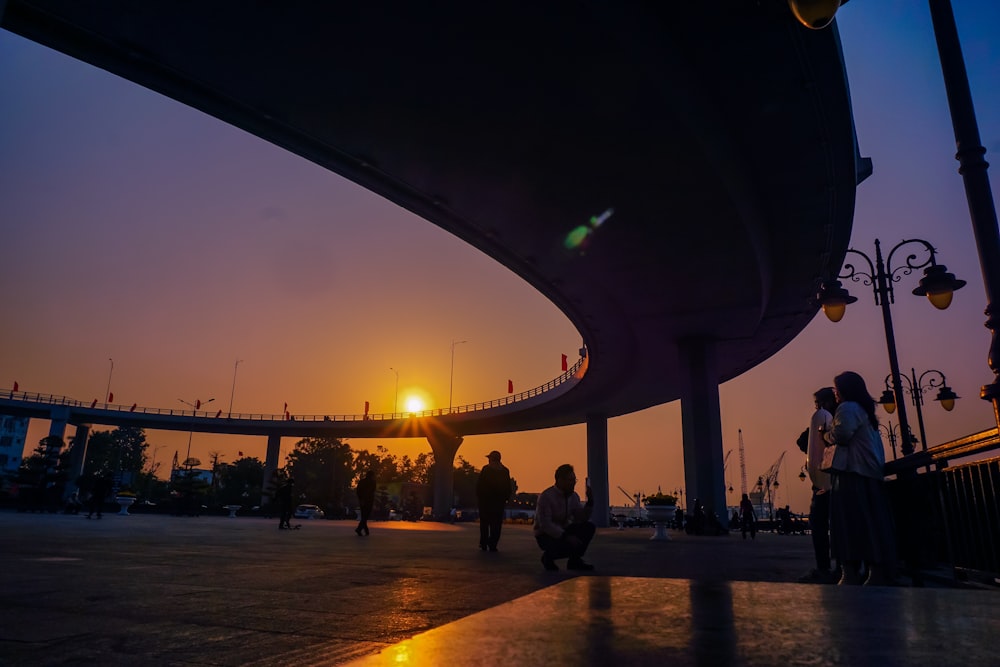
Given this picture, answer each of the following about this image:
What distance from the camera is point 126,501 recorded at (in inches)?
1499

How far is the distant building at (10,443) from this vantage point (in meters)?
119

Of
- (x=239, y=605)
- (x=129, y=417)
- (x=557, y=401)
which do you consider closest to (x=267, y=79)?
(x=239, y=605)

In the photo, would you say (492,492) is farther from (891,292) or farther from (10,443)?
(10,443)

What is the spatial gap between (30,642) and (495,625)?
7.75 ft

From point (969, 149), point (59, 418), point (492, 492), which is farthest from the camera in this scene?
point (59, 418)

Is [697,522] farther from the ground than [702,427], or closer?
closer

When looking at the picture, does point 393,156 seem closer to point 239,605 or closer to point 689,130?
point 689,130

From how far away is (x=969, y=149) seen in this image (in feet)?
20.8

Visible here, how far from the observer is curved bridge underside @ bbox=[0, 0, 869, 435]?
11719mm

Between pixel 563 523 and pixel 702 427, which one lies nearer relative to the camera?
pixel 563 523

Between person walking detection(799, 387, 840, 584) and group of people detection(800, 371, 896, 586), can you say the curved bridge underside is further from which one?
group of people detection(800, 371, 896, 586)

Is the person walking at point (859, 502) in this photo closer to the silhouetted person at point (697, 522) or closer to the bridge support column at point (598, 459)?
the silhouetted person at point (697, 522)

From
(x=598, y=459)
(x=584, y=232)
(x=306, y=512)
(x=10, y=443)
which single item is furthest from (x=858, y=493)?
(x=10, y=443)

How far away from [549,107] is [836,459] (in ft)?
34.7
